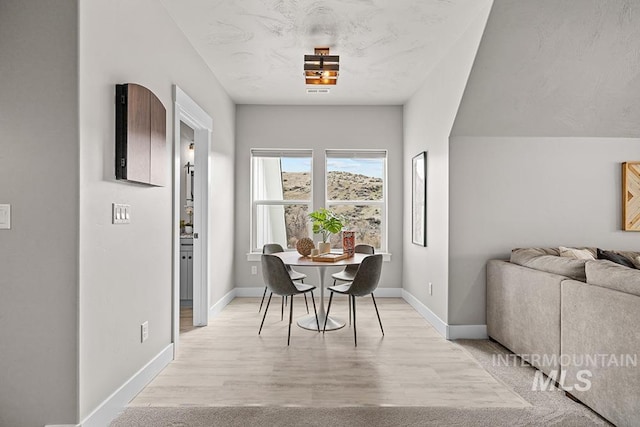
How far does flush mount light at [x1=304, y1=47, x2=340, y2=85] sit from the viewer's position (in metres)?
3.71

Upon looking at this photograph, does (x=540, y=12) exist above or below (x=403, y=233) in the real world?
above

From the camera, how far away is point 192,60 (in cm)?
385

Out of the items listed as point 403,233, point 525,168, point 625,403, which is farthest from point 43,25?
point 403,233

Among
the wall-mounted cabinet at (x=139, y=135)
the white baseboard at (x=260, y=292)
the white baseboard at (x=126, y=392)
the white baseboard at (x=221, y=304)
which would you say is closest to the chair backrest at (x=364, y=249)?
the white baseboard at (x=260, y=292)

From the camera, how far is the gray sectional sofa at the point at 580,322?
Answer: 7.11 ft

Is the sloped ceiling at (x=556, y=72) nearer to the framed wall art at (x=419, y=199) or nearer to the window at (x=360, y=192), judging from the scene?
the framed wall art at (x=419, y=199)

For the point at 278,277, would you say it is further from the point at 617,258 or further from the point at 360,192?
the point at 617,258

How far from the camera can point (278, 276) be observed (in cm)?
386

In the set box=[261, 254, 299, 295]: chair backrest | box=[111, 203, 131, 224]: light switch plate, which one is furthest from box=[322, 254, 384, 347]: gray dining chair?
box=[111, 203, 131, 224]: light switch plate

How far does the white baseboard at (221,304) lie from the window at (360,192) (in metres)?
1.52

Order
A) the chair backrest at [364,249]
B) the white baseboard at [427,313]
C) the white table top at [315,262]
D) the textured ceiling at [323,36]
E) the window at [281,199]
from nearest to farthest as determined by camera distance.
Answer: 1. the textured ceiling at [323,36]
2. the white table top at [315,262]
3. the white baseboard at [427,313]
4. the chair backrest at [364,249]
5. the window at [281,199]

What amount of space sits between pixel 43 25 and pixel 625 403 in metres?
3.37

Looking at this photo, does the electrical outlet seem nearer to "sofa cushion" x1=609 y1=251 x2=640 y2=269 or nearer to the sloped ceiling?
the sloped ceiling

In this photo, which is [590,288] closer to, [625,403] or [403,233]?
[625,403]
